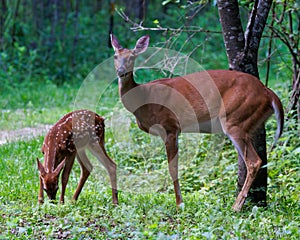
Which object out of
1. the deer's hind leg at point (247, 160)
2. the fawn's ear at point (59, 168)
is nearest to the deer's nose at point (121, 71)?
the fawn's ear at point (59, 168)

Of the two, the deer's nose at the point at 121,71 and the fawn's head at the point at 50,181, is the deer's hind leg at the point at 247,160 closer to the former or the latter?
the deer's nose at the point at 121,71

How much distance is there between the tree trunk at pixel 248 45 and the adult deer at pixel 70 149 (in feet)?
4.98

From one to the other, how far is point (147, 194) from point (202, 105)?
1361mm

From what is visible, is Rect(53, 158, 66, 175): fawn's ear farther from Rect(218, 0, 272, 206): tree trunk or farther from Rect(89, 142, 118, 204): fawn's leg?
Rect(218, 0, 272, 206): tree trunk

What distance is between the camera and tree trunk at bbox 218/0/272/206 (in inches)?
254

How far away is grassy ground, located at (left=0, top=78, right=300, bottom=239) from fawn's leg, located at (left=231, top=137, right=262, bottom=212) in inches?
6.1

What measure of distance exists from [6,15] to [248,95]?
1329cm

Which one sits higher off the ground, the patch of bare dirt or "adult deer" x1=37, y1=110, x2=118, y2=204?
"adult deer" x1=37, y1=110, x2=118, y2=204

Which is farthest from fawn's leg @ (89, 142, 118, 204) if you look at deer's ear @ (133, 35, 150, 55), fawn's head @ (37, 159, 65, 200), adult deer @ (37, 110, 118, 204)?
deer's ear @ (133, 35, 150, 55)

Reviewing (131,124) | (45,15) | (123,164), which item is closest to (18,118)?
(131,124)

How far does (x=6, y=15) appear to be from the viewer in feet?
59.8

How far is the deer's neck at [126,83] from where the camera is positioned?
656 cm

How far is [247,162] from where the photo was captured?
6254mm

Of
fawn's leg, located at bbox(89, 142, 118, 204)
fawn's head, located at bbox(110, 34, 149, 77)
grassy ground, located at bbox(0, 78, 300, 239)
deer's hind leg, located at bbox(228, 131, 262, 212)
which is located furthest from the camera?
fawn's leg, located at bbox(89, 142, 118, 204)
